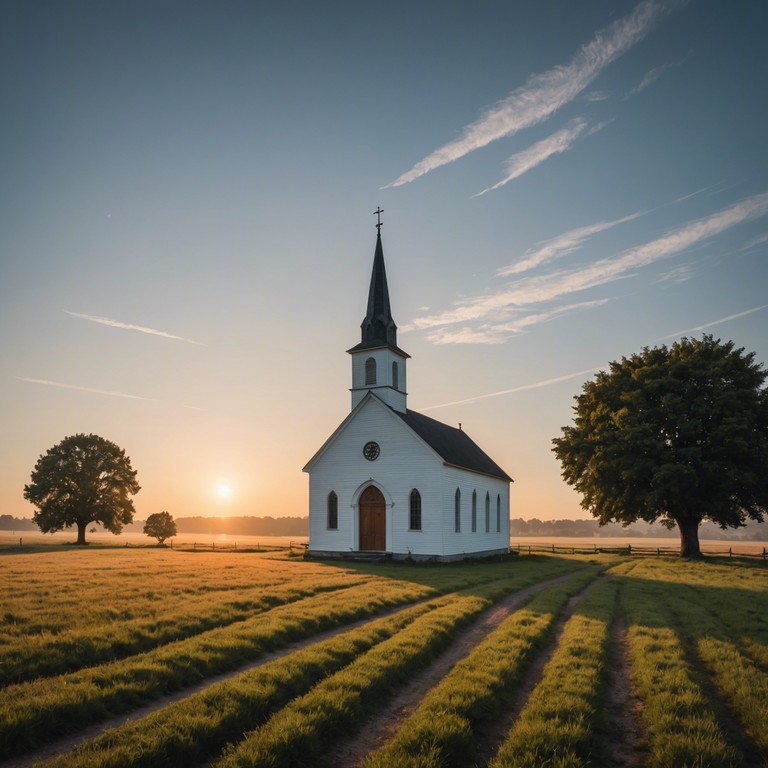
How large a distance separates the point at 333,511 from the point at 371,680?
31.7 metres

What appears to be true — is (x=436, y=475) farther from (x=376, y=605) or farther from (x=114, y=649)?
(x=114, y=649)

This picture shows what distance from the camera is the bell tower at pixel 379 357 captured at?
137ft

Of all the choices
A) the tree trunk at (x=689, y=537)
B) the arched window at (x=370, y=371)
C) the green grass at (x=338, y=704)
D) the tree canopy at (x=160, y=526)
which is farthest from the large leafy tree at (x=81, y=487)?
the green grass at (x=338, y=704)

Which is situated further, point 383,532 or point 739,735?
point 383,532

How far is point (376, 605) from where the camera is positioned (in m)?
18.3

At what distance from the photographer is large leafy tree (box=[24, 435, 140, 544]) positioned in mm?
61969

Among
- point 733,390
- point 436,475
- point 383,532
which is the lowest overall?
point 383,532

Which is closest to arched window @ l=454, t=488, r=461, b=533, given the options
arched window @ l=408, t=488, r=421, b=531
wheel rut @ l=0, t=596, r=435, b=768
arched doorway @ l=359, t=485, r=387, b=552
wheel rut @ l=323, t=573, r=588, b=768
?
arched window @ l=408, t=488, r=421, b=531

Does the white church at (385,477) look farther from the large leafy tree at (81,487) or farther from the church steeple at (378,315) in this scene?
the large leafy tree at (81,487)

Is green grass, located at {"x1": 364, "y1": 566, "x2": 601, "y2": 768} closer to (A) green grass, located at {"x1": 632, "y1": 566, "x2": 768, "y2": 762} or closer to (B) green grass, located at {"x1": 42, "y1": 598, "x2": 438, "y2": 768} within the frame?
(B) green grass, located at {"x1": 42, "y1": 598, "x2": 438, "y2": 768}

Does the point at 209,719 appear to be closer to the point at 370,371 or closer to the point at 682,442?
the point at 370,371

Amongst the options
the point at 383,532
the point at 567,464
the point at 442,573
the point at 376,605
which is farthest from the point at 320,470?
the point at 376,605

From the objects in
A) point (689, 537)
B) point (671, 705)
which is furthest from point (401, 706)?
point (689, 537)

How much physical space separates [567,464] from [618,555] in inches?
467
